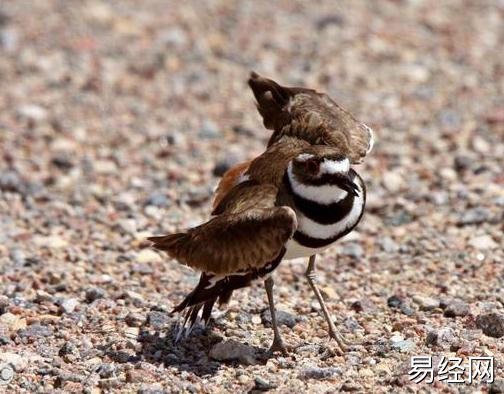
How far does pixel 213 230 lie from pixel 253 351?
85cm

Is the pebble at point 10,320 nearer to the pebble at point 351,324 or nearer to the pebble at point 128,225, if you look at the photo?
the pebble at point 128,225

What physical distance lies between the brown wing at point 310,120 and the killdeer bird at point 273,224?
505mm

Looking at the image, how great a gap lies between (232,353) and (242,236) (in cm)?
77

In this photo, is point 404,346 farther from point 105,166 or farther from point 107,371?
point 105,166

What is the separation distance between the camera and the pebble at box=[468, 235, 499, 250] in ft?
25.3

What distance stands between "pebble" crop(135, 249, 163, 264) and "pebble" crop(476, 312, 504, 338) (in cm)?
250

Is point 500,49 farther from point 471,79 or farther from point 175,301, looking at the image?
point 175,301

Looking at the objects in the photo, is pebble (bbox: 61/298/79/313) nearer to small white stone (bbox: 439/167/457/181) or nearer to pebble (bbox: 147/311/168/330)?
pebble (bbox: 147/311/168/330)

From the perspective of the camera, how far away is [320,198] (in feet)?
19.4

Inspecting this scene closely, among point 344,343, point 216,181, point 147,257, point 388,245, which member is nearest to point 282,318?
point 344,343

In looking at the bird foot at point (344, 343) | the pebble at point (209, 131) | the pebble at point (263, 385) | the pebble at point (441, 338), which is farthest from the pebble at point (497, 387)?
the pebble at point (209, 131)

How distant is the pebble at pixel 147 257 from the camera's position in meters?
7.73

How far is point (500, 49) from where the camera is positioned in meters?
11.8
